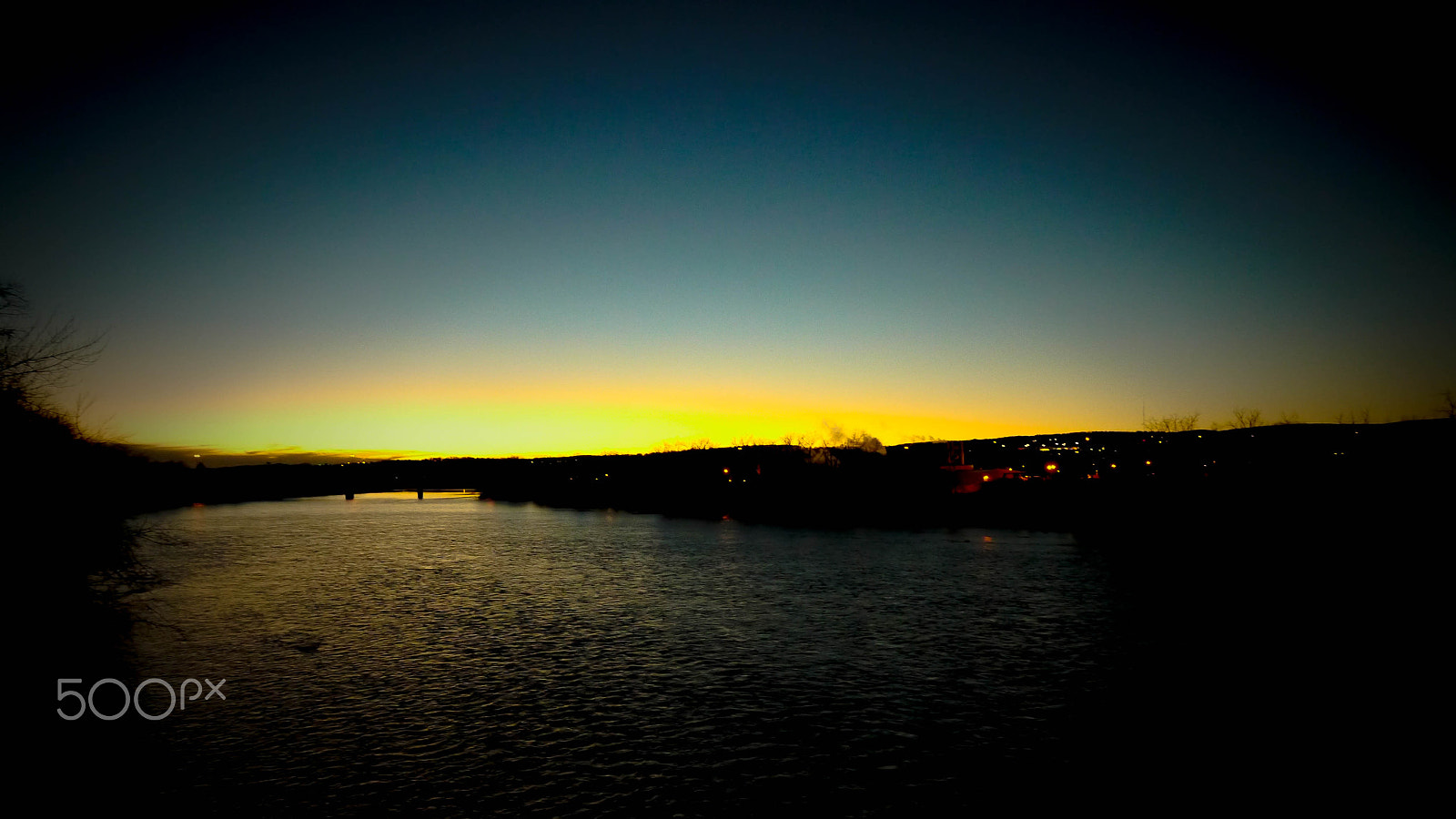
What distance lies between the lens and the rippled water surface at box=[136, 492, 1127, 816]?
17.3 metres

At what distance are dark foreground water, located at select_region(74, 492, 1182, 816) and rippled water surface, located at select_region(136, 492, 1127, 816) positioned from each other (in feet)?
0.36

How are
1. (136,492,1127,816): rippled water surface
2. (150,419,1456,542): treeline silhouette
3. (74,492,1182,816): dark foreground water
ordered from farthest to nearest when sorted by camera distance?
1. (150,419,1456,542): treeline silhouette
2. (136,492,1127,816): rippled water surface
3. (74,492,1182,816): dark foreground water

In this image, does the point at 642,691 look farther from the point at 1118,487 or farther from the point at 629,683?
the point at 1118,487

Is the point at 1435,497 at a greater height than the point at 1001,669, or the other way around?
the point at 1435,497

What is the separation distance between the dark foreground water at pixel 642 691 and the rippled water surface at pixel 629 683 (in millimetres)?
111

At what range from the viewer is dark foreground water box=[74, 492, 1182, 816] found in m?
17.2

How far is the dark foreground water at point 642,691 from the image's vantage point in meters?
17.2

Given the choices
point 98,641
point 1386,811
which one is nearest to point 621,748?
point 1386,811

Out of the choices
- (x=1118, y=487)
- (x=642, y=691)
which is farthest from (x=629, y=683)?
(x=1118, y=487)

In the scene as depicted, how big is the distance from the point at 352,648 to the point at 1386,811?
3400cm

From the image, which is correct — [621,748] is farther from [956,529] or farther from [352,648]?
[956,529]

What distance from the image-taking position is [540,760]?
736 inches

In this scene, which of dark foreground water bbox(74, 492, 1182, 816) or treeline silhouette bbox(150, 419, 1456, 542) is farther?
treeline silhouette bbox(150, 419, 1456, 542)

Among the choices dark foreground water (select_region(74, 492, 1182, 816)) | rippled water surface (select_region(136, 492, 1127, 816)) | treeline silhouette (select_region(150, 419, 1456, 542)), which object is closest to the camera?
dark foreground water (select_region(74, 492, 1182, 816))
